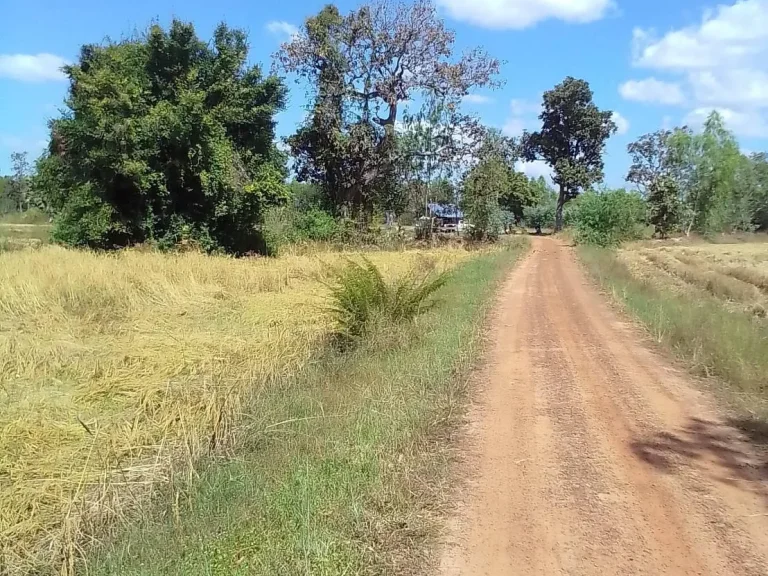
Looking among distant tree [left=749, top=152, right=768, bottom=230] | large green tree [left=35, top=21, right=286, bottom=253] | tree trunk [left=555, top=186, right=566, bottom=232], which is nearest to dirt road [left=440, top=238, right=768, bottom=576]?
large green tree [left=35, top=21, right=286, bottom=253]

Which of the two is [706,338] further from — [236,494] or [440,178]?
[440,178]

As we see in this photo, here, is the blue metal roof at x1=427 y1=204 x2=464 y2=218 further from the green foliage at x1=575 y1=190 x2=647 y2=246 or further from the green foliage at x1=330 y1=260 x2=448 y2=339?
the green foliage at x1=330 y1=260 x2=448 y2=339

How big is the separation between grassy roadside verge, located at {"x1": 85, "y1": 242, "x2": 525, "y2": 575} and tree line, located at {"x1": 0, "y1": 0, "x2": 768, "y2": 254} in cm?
1750

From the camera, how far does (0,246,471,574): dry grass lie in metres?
5.41

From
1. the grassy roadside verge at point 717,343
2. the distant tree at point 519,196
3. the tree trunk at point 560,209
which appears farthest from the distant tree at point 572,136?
the grassy roadside verge at point 717,343

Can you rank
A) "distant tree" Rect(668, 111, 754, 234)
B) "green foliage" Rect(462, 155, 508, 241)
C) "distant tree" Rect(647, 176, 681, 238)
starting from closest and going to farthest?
1. "green foliage" Rect(462, 155, 508, 241)
2. "distant tree" Rect(647, 176, 681, 238)
3. "distant tree" Rect(668, 111, 754, 234)

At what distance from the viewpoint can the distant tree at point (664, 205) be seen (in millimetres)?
55375

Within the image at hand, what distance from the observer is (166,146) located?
2341 cm

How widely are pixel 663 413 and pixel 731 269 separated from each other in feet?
76.1

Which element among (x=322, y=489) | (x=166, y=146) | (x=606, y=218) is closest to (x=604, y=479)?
(x=322, y=489)

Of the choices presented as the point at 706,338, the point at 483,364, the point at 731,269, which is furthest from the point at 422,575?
the point at 731,269

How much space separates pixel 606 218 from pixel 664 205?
17.6 meters

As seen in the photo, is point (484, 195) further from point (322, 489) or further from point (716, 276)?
point (322, 489)

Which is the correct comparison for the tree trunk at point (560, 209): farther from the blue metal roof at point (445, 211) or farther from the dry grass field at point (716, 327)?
the dry grass field at point (716, 327)
